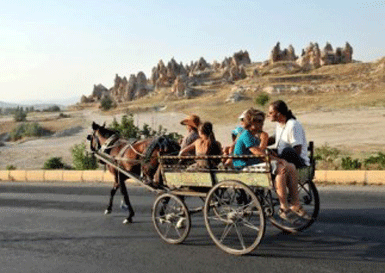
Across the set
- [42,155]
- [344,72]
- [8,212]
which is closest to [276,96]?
[344,72]

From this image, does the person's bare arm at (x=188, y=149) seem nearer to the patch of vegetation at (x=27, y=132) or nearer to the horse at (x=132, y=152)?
the horse at (x=132, y=152)

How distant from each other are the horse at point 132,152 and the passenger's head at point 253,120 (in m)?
2.36

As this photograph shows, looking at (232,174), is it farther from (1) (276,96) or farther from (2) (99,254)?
(1) (276,96)

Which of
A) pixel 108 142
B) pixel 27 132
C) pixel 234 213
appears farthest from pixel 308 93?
pixel 234 213

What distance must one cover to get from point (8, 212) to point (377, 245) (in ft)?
26.1

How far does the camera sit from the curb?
12.2 meters

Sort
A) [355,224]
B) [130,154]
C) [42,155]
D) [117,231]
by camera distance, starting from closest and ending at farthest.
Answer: [355,224]
[117,231]
[130,154]
[42,155]

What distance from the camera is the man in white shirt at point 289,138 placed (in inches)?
262

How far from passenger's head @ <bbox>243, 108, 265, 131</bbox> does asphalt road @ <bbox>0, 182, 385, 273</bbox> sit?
1.60m

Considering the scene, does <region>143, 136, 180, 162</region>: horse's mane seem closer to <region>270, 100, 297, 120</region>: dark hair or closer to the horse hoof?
the horse hoof

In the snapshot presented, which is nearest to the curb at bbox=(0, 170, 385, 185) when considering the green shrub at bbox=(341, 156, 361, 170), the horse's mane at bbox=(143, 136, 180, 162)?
the green shrub at bbox=(341, 156, 361, 170)

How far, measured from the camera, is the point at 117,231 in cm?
816

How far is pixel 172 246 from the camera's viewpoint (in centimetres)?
690

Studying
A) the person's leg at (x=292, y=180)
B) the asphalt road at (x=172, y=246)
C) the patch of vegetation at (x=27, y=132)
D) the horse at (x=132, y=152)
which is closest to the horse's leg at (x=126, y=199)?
the horse at (x=132, y=152)
